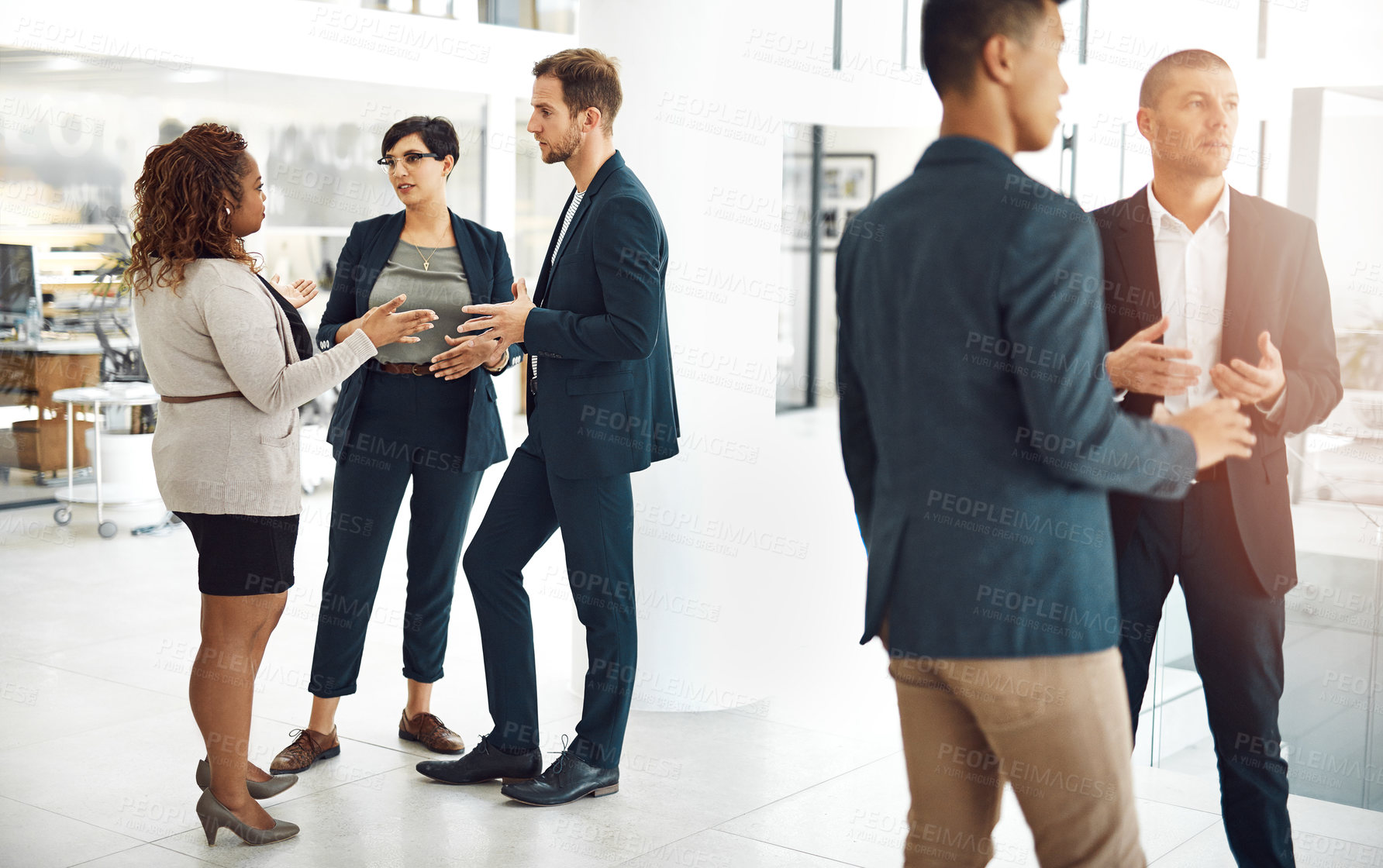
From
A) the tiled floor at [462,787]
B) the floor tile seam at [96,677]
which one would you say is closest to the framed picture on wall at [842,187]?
the tiled floor at [462,787]

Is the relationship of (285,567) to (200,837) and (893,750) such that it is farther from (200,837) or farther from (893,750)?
(893,750)

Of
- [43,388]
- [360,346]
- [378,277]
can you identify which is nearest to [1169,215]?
[360,346]

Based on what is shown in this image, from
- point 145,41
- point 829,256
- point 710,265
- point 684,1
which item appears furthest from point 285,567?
point 829,256

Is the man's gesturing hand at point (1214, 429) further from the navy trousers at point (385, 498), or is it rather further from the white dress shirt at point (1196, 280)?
the navy trousers at point (385, 498)

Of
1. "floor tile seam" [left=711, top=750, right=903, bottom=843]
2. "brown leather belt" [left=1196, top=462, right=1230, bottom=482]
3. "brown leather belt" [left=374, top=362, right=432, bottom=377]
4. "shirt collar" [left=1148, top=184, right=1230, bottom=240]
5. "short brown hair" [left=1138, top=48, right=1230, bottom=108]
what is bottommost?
"floor tile seam" [left=711, top=750, right=903, bottom=843]

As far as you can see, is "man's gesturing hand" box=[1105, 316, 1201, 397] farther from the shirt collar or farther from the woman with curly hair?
the woman with curly hair

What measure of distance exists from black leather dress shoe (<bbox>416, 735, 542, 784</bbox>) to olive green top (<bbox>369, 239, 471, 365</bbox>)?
101 cm

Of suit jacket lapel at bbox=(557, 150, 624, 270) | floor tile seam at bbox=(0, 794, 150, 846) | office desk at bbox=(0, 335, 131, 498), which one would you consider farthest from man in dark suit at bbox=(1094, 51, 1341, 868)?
office desk at bbox=(0, 335, 131, 498)

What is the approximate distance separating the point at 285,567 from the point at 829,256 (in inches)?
485

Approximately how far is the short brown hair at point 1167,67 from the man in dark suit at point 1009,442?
34.0 inches

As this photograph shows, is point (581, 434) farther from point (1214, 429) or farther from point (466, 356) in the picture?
point (1214, 429)

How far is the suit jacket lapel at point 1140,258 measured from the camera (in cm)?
229

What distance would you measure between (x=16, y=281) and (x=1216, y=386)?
21.9 ft

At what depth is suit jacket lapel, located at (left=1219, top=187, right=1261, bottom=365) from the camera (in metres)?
2.27
